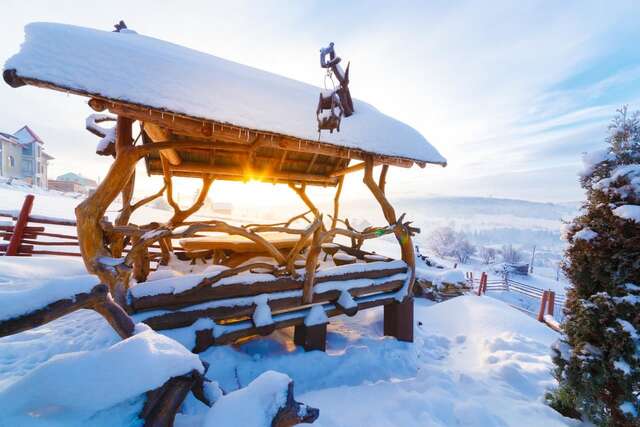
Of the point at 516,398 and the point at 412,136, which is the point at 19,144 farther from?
the point at 516,398

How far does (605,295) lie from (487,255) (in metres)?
60.5

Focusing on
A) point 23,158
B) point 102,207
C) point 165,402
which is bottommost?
point 165,402

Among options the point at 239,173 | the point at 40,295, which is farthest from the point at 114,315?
the point at 239,173

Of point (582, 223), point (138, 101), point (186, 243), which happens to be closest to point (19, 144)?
point (186, 243)

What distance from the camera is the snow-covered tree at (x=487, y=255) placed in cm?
5156

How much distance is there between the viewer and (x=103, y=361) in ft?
3.37

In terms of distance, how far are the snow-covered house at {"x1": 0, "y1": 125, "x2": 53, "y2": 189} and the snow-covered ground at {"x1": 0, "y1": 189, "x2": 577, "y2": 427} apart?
3524 centimetres

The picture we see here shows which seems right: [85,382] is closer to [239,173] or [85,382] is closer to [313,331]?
[313,331]

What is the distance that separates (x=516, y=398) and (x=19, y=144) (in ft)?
142

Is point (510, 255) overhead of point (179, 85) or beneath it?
beneath

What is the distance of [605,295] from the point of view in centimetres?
283

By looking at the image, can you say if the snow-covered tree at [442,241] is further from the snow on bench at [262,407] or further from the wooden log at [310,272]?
the snow on bench at [262,407]

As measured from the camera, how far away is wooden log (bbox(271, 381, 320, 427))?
3.82ft

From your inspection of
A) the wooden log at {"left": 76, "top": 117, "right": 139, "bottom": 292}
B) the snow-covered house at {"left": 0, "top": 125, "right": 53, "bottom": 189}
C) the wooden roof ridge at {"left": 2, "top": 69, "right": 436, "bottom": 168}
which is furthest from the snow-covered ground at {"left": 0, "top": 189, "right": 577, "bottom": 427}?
the snow-covered house at {"left": 0, "top": 125, "right": 53, "bottom": 189}
